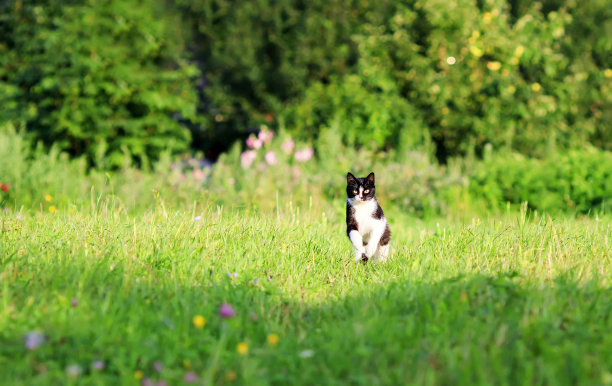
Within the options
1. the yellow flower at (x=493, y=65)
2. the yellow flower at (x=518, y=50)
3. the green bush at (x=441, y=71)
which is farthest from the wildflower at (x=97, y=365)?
the yellow flower at (x=518, y=50)

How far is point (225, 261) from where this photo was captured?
14.8 feet

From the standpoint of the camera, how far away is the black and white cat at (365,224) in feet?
16.4

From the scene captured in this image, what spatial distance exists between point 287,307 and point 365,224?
4.55 ft

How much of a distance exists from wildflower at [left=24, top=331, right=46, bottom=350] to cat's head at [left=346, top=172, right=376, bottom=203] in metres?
2.83

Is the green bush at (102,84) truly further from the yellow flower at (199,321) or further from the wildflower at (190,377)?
the wildflower at (190,377)

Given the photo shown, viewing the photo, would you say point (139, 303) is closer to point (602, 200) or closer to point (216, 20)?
point (602, 200)

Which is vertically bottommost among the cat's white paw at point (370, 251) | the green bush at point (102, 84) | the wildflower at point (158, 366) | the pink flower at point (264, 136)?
the wildflower at point (158, 366)

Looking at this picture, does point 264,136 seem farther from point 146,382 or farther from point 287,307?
point 146,382

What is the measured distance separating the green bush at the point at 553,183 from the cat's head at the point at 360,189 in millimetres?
4193

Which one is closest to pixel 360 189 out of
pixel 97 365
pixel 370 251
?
pixel 370 251

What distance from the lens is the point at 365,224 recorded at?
508 centimetres

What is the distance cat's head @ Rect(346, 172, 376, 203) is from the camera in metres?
5.18

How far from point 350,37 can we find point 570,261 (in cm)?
988

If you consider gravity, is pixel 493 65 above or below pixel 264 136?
above
